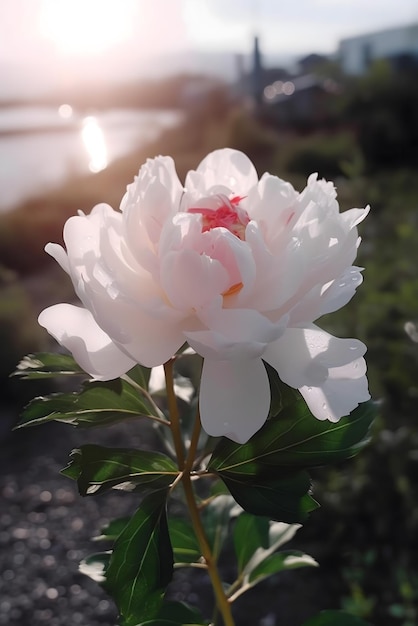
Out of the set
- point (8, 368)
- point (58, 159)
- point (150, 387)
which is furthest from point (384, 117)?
point (150, 387)

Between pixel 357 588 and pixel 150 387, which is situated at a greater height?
pixel 150 387

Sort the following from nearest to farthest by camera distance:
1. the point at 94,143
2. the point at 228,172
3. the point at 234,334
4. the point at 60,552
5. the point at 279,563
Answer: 1. the point at 234,334
2. the point at 228,172
3. the point at 279,563
4. the point at 60,552
5. the point at 94,143

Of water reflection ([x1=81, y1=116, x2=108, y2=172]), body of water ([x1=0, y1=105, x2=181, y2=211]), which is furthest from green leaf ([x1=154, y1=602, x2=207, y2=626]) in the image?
water reflection ([x1=81, y1=116, x2=108, y2=172])

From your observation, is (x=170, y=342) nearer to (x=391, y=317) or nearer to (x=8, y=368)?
(x=391, y=317)

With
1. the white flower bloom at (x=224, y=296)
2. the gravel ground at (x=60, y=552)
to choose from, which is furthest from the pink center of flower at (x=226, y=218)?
the gravel ground at (x=60, y=552)

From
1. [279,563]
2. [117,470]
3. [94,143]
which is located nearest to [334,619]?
[279,563]

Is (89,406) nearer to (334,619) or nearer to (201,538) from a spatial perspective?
(201,538)
